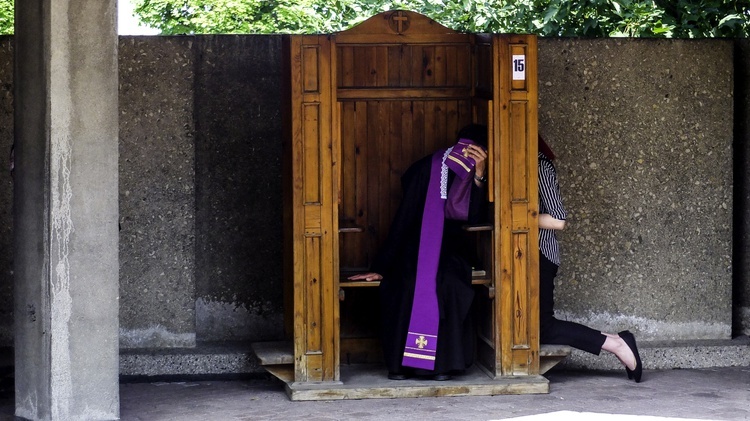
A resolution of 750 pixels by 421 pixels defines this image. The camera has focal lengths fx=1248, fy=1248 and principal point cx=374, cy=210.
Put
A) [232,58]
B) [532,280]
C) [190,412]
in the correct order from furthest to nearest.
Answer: [232,58] < [532,280] < [190,412]

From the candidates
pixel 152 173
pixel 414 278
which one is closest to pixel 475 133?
pixel 414 278

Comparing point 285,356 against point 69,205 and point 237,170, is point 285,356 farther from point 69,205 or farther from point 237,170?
point 69,205

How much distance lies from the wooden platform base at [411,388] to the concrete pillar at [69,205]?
51.6 inches

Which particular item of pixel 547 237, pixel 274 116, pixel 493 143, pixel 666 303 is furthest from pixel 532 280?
pixel 274 116

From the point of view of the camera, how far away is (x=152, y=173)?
28.0ft

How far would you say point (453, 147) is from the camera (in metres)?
8.07

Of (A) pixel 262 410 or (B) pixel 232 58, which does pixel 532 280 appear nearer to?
(A) pixel 262 410

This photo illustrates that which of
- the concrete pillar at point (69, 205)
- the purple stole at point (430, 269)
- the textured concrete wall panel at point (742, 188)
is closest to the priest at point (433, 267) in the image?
the purple stole at point (430, 269)

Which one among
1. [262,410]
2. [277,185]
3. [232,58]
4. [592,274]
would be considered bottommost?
[262,410]

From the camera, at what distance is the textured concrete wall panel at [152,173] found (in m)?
8.52

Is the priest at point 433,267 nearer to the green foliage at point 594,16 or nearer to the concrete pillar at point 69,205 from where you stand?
the concrete pillar at point 69,205

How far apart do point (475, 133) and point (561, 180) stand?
3.54 feet

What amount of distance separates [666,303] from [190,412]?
361cm

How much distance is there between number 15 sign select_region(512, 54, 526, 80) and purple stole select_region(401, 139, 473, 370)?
24.4 inches
